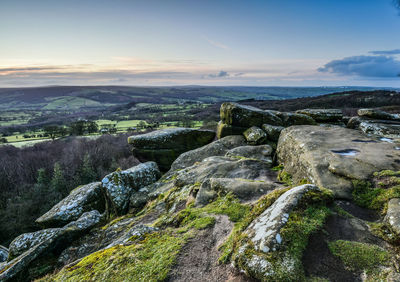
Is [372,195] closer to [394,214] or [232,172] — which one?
[394,214]

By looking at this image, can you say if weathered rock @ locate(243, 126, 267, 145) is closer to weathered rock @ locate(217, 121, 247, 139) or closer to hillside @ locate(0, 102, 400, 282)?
weathered rock @ locate(217, 121, 247, 139)

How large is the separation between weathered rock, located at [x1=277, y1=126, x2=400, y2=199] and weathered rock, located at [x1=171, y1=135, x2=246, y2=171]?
280 inches

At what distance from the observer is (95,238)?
10.8m

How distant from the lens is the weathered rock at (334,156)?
24.8ft

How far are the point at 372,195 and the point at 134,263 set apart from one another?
766 centimetres

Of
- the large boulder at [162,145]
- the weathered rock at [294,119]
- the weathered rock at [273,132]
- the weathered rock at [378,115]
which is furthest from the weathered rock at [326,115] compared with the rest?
the large boulder at [162,145]

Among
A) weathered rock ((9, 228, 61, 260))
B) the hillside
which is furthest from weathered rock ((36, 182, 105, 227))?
weathered rock ((9, 228, 61, 260))

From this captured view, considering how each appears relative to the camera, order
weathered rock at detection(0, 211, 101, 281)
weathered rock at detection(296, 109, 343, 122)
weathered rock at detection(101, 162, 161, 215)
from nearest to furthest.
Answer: weathered rock at detection(0, 211, 101, 281)
weathered rock at detection(101, 162, 161, 215)
weathered rock at detection(296, 109, 343, 122)

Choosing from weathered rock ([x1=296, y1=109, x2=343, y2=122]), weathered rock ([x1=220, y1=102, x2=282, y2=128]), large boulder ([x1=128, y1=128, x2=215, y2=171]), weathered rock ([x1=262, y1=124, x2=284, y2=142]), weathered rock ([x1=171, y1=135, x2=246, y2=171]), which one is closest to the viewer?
weathered rock ([x1=262, y1=124, x2=284, y2=142])

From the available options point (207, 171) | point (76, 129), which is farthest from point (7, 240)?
point (76, 129)

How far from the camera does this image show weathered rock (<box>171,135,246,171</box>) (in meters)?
19.3

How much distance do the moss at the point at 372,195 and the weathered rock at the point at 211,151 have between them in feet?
42.4

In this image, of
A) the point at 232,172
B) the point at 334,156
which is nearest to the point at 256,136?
the point at 232,172

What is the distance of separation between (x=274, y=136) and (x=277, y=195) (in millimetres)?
13477
